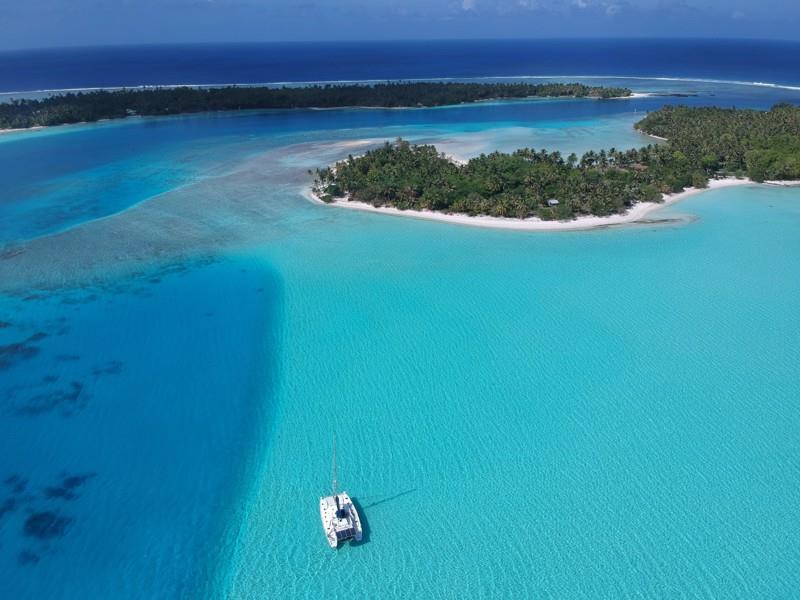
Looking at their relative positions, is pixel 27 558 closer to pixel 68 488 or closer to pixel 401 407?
pixel 68 488

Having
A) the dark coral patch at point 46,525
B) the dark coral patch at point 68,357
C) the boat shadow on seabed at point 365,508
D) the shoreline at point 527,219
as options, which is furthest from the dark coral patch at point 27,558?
the shoreline at point 527,219

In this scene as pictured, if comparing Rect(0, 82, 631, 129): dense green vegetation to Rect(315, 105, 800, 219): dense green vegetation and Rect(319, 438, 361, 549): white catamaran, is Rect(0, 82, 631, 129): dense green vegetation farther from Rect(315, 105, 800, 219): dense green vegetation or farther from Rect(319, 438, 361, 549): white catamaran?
Rect(319, 438, 361, 549): white catamaran

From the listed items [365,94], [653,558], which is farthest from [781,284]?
[365,94]

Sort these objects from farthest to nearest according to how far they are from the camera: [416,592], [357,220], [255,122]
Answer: [255,122] → [357,220] → [416,592]

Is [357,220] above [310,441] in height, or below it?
above

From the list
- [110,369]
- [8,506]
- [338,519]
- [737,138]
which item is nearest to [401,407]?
[338,519]

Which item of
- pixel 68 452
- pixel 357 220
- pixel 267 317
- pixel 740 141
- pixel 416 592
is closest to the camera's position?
pixel 416 592

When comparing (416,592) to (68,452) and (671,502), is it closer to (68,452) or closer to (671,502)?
(671,502)
